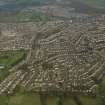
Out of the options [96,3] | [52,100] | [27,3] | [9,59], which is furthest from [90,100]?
[27,3]

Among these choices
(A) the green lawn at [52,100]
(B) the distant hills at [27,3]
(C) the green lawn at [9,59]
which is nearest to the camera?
(A) the green lawn at [52,100]

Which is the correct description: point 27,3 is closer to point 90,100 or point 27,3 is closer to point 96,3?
point 96,3

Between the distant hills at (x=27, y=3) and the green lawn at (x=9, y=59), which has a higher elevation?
the distant hills at (x=27, y=3)

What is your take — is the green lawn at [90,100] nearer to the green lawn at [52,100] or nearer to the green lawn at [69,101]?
the green lawn at [69,101]

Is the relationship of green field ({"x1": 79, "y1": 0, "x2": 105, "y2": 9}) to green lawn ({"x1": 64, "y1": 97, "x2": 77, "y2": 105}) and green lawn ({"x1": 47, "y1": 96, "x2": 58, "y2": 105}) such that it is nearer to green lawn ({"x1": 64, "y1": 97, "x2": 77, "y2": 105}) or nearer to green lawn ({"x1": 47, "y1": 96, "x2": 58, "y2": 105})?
green lawn ({"x1": 64, "y1": 97, "x2": 77, "y2": 105})

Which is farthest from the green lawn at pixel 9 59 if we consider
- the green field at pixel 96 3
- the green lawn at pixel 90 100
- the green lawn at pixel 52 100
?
the green field at pixel 96 3

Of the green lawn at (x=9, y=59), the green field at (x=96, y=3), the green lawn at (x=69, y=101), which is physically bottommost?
the green lawn at (x=69, y=101)

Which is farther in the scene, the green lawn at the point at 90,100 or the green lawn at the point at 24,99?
the green lawn at the point at 24,99

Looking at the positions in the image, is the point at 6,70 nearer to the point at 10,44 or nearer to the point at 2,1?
the point at 10,44

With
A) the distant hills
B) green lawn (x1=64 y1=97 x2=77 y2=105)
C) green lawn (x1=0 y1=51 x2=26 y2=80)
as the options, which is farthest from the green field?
green lawn (x1=64 y1=97 x2=77 y2=105)

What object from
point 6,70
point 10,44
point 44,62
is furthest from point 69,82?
point 10,44
